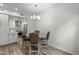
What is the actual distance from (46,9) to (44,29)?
560 millimetres

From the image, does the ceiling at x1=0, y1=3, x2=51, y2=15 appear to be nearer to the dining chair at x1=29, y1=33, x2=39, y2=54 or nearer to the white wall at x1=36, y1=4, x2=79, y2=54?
the white wall at x1=36, y1=4, x2=79, y2=54

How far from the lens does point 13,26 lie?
2.23m

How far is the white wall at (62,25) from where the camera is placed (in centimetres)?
211

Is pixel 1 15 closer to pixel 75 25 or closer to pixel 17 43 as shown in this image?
pixel 17 43

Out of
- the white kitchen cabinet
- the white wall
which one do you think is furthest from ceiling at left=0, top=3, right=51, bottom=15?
the white kitchen cabinet

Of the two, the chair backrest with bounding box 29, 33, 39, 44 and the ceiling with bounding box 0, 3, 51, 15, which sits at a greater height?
the ceiling with bounding box 0, 3, 51, 15

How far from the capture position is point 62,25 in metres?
2.20

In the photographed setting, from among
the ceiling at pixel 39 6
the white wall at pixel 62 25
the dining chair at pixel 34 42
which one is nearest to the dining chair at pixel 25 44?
the dining chair at pixel 34 42

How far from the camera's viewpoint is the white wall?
2.11 meters

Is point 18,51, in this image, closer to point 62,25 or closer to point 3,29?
point 3,29

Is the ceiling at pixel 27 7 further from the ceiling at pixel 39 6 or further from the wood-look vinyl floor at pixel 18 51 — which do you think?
the wood-look vinyl floor at pixel 18 51

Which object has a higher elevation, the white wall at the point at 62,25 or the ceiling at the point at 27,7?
the ceiling at the point at 27,7

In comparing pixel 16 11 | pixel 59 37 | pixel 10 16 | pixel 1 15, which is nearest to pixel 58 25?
pixel 59 37
